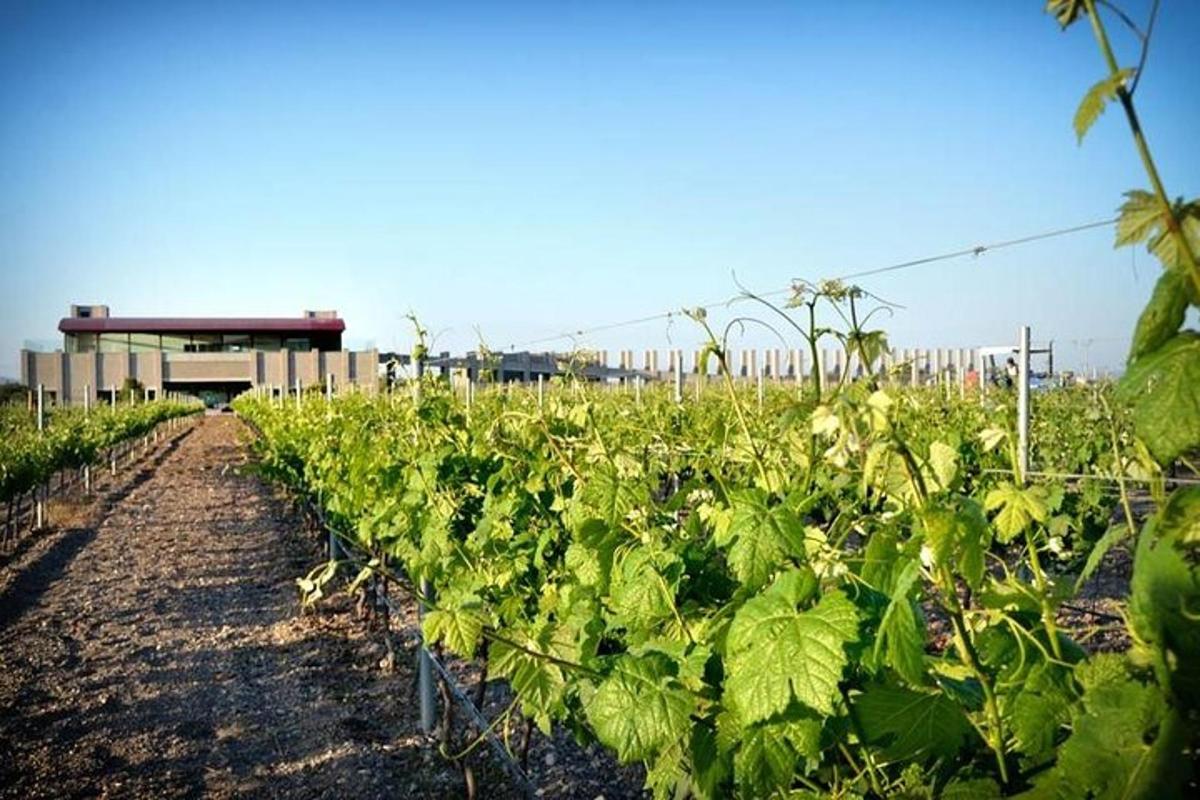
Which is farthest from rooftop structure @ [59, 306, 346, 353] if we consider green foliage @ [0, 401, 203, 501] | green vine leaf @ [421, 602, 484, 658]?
green vine leaf @ [421, 602, 484, 658]

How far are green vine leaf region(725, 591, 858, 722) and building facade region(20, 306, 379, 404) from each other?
4193 centimetres

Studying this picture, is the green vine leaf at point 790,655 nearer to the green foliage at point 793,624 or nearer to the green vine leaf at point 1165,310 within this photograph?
the green foliage at point 793,624

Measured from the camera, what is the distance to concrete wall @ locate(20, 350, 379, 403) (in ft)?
152

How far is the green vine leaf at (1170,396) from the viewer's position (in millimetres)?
781

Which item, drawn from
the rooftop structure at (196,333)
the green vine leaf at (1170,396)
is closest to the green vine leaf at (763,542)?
the green vine leaf at (1170,396)

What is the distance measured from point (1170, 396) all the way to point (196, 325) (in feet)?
195

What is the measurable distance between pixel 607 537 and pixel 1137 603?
1.37 metres

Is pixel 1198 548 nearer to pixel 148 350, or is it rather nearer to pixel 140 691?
pixel 140 691

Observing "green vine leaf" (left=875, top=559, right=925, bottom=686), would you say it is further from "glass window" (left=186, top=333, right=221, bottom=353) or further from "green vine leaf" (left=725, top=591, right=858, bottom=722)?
"glass window" (left=186, top=333, right=221, bottom=353)

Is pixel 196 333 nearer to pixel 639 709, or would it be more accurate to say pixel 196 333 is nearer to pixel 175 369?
pixel 175 369

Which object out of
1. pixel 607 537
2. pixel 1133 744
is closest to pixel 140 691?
pixel 607 537

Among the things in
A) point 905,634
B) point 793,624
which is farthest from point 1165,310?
point 793,624

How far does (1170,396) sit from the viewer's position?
0.80 meters

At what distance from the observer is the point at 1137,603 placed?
878 millimetres
